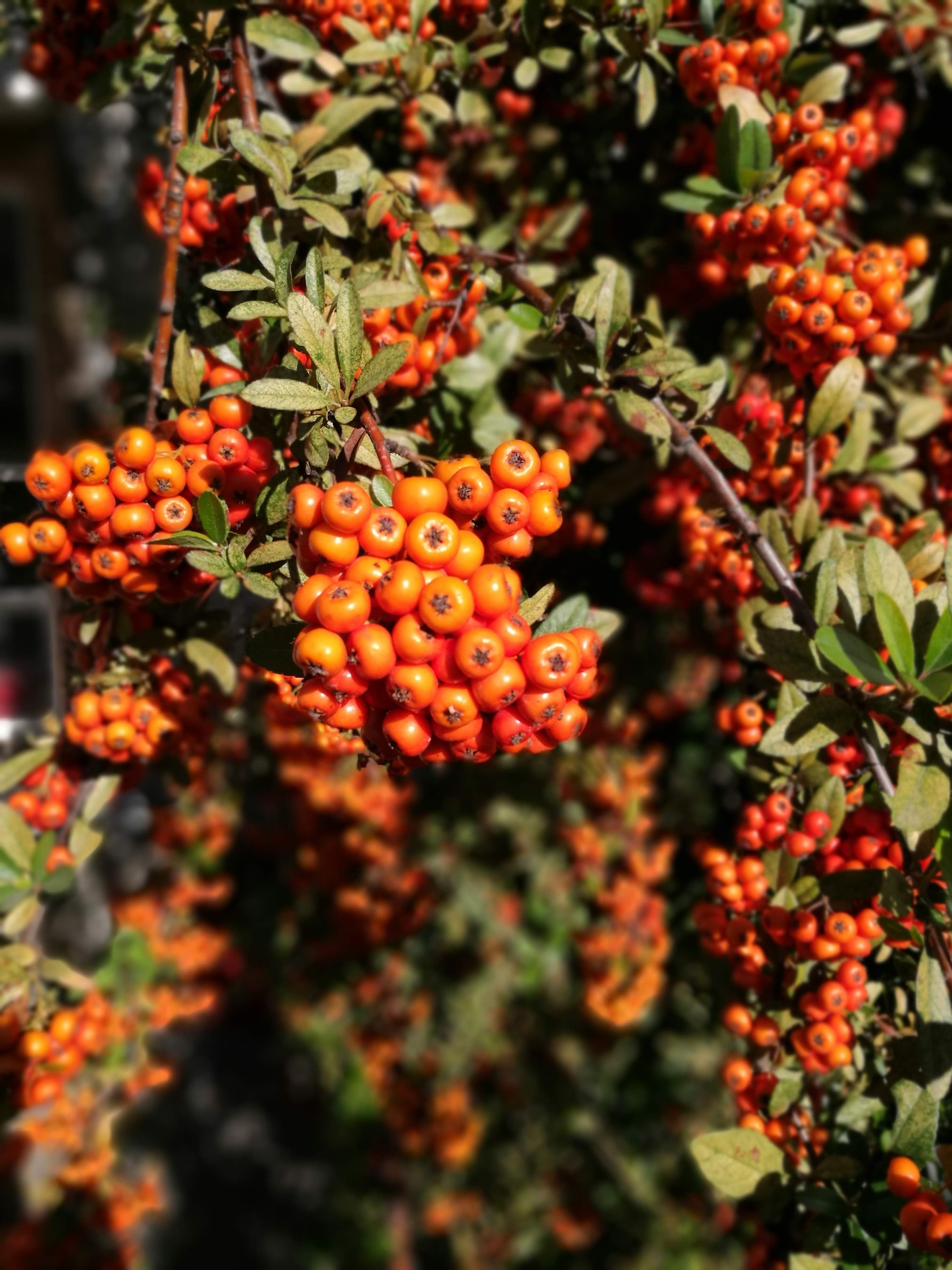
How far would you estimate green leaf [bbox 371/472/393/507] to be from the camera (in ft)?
4.42

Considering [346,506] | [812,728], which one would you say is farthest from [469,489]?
[812,728]

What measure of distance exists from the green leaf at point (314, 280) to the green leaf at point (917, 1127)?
1873mm

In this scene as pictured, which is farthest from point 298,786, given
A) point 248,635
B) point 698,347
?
point 698,347

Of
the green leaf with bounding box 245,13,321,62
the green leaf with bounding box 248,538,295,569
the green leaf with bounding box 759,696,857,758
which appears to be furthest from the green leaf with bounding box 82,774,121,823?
the green leaf with bounding box 245,13,321,62

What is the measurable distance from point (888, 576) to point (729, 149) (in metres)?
1.21

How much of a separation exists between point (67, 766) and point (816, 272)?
245 cm

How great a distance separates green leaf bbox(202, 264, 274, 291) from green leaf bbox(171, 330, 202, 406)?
6.3 inches

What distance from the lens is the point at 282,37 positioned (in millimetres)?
2039

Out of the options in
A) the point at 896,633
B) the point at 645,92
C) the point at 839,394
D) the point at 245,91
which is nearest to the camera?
the point at 896,633

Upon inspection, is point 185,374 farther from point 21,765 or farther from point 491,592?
point 21,765

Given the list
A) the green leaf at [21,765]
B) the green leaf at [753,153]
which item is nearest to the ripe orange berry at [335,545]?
the green leaf at [753,153]

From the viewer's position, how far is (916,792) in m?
1.53

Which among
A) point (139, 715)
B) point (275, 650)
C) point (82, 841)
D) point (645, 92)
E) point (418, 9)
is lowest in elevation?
point (82, 841)

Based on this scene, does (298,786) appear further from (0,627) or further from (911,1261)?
(0,627)
